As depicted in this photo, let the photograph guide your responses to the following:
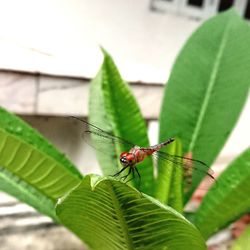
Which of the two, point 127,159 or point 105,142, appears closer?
point 127,159

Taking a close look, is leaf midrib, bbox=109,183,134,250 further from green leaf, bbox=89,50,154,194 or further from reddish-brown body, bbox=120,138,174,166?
green leaf, bbox=89,50,154,194

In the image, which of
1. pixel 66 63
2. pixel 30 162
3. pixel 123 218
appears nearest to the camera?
pixel 123 218

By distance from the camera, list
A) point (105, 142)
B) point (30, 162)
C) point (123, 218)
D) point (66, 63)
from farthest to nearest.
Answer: point (66, 63) → point (105, 142) → point (30, 162) → point (123, 218)

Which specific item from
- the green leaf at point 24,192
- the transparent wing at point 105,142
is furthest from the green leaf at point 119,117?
the green leaf at point 24,192

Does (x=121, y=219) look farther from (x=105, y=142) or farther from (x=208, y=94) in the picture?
(x=208, y=94)

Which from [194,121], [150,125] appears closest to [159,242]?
[194,121]

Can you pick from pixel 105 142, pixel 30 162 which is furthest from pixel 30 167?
pixel 105 142
